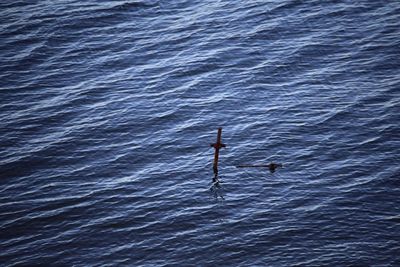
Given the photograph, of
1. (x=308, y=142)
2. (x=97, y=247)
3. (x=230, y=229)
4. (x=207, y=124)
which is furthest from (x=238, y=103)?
(x=97, y=247)

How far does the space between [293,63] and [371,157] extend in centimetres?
1920

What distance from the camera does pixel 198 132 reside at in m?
53.1

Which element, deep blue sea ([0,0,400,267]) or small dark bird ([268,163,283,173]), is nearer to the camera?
deep blue sea ([0,0,400,267])

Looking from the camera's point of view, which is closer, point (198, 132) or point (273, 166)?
point (273, 166)

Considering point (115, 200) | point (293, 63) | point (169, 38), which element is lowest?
point (115, 200)

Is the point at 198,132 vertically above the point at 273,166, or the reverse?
the point at 198,132

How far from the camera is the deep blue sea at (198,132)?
1575 inches

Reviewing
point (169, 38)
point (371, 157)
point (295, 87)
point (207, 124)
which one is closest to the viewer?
point (371, 157)

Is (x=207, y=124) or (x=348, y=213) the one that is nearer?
(x=348, y=213)

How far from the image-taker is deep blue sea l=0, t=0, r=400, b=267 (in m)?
40.0

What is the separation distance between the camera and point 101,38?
7162cm

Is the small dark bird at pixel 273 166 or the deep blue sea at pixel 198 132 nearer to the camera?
the deep blue sea at pixel 198 132

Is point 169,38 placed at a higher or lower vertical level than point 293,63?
higher

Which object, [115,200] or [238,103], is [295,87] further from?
[115,200]
